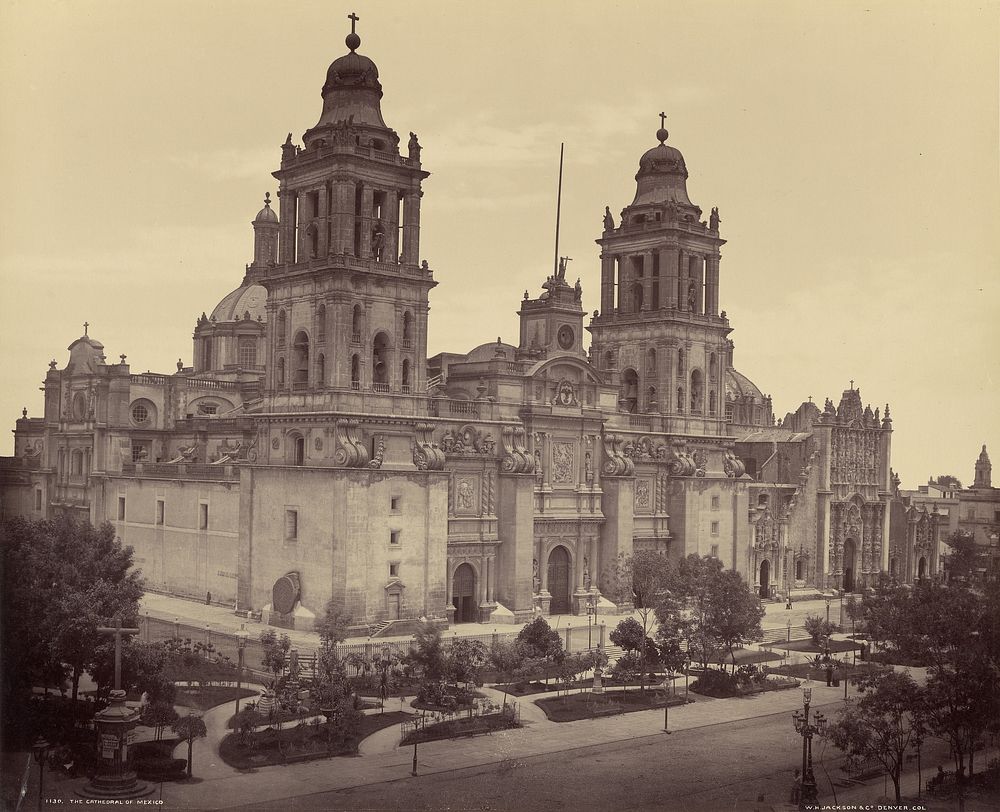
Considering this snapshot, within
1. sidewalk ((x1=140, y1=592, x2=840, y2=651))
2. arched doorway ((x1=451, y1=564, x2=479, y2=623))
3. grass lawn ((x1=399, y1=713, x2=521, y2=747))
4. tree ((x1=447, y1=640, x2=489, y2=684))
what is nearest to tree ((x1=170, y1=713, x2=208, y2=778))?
grass lawn ((x1=399, y1=713, x2=521, y2=747))

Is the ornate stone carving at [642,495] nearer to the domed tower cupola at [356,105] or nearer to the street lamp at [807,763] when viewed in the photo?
the domed tower cupola at [356,105]

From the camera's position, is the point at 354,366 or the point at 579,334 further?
the point at 579,334

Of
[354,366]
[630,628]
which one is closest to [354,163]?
[354,366]

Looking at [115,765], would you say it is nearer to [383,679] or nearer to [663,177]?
[383,679]

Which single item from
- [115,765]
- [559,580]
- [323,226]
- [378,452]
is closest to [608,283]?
[559,580]

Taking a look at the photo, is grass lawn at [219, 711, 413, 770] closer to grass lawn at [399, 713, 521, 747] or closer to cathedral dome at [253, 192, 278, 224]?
grass lawn at [399, 713, 521, 747]

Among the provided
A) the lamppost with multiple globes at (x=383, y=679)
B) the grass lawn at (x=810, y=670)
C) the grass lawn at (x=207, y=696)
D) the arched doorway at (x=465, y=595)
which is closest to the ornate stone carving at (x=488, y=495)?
the arched doorway at (x=465, y=595)

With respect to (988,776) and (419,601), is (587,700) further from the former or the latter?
(988,776)
